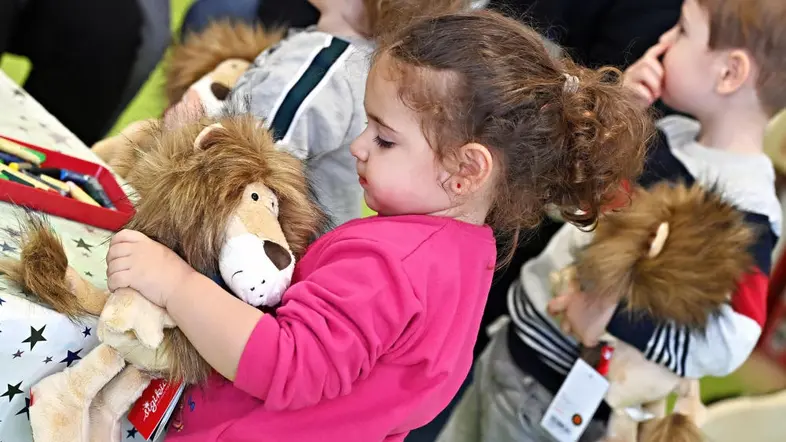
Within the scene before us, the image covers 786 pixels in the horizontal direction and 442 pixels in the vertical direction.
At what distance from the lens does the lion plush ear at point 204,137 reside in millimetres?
630

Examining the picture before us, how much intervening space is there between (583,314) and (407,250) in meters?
0.50

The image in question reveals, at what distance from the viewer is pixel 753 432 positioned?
5.56ft

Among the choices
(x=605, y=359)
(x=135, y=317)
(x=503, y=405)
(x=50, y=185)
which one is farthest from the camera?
(x=503, y=405)

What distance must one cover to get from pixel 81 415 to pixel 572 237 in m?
0.81

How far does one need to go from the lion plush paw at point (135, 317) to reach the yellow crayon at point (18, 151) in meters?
0.35

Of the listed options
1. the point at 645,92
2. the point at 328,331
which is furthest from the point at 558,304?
the point at 328,331

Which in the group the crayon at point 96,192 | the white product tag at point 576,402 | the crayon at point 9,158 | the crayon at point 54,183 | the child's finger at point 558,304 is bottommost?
the white product tag at point 576,402

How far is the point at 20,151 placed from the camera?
842mm

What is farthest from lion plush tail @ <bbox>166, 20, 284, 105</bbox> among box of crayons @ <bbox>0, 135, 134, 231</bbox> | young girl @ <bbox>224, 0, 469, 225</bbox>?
box of crayons @ <bbox>0, 135, 134, 231</bbox>

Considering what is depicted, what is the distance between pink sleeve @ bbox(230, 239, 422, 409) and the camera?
579 mm

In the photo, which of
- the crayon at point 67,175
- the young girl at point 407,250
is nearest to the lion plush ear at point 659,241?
the young girl at point 407,250

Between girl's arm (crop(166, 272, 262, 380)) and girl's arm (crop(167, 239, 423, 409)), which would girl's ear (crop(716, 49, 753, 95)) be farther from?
girl's arm (crop(166, 272, 262, 380))

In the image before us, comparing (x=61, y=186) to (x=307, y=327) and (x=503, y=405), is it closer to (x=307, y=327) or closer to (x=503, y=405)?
(x=307, y=327)

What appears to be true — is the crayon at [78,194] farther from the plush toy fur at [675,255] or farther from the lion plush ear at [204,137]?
the plush toy fur at [675,255]
